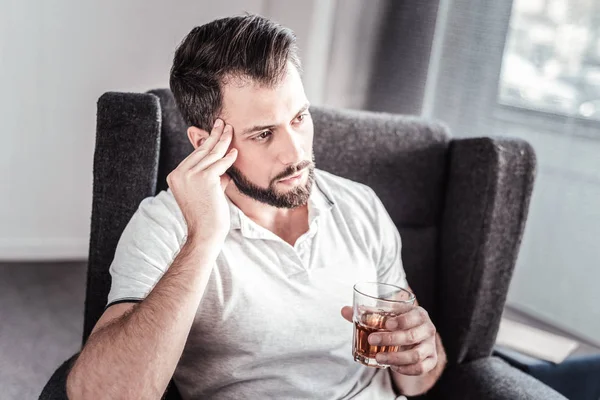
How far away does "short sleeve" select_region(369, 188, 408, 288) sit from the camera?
154 centimetres

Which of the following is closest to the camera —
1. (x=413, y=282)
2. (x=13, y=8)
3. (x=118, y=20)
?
(x=413, y=282)

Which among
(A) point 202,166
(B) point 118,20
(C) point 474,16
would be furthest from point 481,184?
(B) point 118,20

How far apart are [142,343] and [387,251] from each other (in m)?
0.63

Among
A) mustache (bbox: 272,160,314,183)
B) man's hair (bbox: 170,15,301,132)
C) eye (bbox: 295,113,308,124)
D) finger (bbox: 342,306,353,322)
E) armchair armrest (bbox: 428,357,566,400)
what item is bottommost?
armchair armrest (bbox: 428,357,566,400)

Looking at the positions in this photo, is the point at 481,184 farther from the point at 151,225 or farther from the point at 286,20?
the point at 286,20

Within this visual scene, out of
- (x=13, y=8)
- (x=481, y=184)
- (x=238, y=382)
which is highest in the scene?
(x=13, y=8)

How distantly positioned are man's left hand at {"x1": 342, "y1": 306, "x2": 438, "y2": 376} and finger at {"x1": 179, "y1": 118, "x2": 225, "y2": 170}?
15.7 inches

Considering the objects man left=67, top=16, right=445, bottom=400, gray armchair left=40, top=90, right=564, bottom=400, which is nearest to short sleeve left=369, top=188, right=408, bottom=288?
man left=67, top=16, right=445, bottom=400

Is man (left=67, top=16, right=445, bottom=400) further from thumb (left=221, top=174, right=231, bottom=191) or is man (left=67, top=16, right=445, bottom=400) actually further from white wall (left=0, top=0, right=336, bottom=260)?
white wall (left=0, top=0, right=336, bottom=260)

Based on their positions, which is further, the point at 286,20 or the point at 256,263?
the point at 286,20

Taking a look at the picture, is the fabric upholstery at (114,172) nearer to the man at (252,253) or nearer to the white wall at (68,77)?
the man at (252,253)

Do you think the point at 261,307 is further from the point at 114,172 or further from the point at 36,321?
the point at 36,321

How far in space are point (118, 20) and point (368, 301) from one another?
8.76ft

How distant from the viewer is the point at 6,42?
10.6ft
